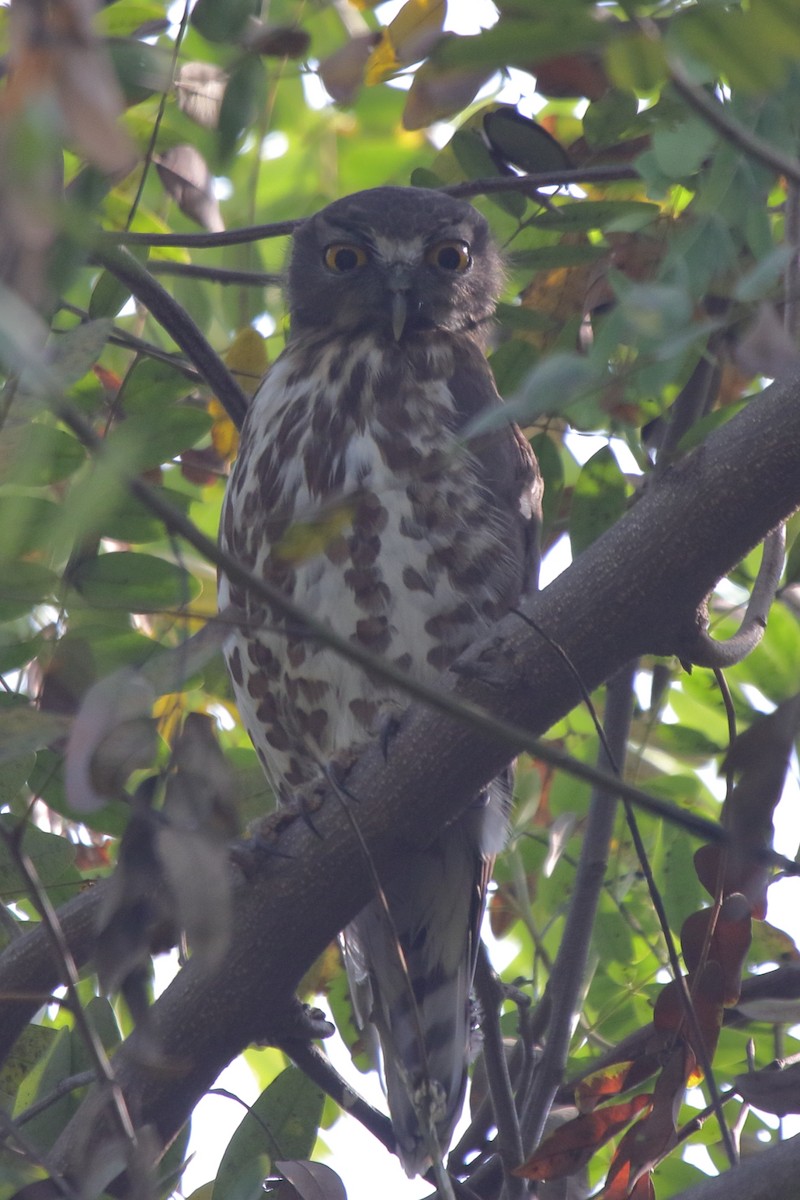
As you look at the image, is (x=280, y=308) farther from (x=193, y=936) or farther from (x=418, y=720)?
(x=193, y=936)

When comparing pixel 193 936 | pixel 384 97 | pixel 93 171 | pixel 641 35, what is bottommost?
pixel 193 936

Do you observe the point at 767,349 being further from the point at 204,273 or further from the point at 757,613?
the point at 204,273

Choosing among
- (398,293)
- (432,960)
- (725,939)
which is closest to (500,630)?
(725,939)

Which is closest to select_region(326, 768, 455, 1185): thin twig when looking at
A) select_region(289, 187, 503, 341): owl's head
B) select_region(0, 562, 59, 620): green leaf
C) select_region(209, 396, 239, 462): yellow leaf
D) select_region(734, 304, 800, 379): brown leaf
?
select_region(0, 562, 59, 620): green leaf

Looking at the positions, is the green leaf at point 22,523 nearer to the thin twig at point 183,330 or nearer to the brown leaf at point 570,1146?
the thin twig at point 183,330

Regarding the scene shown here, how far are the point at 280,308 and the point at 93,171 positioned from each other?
2.40m

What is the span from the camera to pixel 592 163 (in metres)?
3.21

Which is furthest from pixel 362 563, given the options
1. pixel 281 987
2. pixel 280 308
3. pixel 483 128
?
pixel 280 308

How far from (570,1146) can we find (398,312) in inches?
88.1

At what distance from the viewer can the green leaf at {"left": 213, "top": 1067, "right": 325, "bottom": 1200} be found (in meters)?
2.54

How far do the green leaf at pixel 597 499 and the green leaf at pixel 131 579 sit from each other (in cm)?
78

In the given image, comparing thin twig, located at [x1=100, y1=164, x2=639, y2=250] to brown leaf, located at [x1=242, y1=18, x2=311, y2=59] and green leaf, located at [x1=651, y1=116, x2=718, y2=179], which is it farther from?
green leaf, located at [x1=651, y1=116, x2=718, y2=179]

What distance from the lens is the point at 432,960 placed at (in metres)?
3.80

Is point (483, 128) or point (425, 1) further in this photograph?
point (483, 128)
